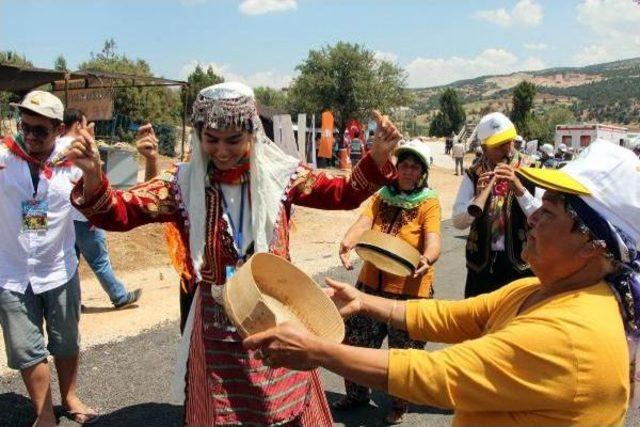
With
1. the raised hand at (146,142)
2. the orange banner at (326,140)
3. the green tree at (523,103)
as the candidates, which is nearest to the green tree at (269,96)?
the green tree at (523,103)

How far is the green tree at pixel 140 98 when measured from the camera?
2802cm

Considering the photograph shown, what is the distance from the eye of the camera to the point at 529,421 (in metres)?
1.52

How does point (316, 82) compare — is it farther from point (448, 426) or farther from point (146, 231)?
point (448, 426)

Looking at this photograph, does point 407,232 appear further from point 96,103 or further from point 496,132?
point 96,103

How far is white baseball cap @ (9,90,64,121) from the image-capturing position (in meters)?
3.34

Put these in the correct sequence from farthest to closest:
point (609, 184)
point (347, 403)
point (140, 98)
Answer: point (140, 98)
point (347, 403)
point (609, 184)

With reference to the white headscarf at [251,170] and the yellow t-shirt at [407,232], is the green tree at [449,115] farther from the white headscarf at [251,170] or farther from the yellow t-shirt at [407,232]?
the white headscarf at [251,170]

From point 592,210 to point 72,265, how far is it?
302cm

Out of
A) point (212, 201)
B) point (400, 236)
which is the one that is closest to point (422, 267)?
point (400, 236)

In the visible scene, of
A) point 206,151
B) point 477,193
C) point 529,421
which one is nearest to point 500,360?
point 529,421

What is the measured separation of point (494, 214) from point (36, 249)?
9.33ft

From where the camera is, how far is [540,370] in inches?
56.6

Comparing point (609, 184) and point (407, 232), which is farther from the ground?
point (609, 184)

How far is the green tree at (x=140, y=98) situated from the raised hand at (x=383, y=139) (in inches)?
913
